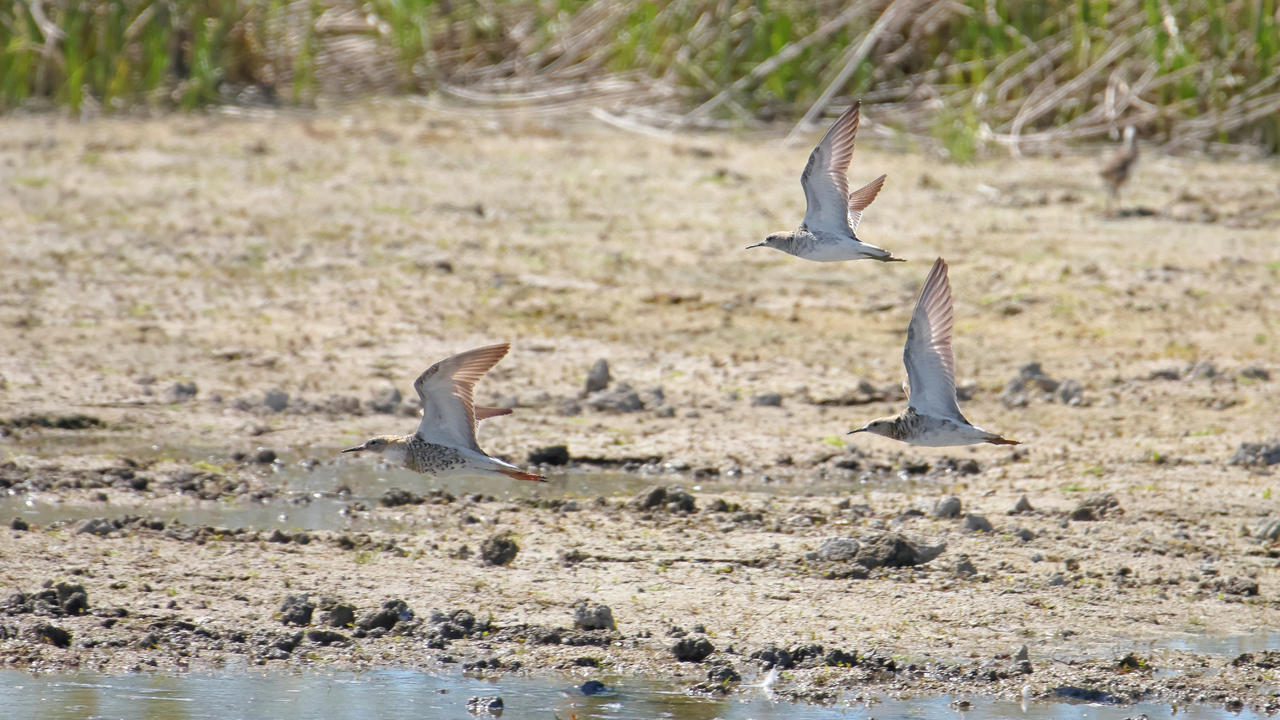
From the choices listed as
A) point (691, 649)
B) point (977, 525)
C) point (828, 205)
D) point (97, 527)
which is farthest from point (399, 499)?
point (977, 525)

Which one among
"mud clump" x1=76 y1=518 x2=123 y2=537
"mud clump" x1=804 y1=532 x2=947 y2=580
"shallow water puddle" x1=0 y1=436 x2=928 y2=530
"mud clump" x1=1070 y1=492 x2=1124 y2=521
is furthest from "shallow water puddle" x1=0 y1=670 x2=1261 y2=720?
"mud clump" x1=1070 y1=492 x2=1124 y2=521

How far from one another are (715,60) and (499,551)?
8090 mm

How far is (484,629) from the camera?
5691 millimetres

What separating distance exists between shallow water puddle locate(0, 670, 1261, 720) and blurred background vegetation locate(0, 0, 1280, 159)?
7808 mm

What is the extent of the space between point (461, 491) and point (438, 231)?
3.90m

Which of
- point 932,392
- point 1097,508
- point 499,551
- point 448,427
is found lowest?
point 499,551

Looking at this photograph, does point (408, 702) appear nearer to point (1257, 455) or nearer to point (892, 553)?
point (892, 553)

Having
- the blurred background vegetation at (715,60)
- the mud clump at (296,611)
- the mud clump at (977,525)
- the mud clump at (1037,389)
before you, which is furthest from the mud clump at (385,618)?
the blurred background vegetation at (715,60)

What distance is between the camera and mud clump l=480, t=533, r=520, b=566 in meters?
6.30

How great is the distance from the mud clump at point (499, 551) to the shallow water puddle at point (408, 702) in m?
0.94

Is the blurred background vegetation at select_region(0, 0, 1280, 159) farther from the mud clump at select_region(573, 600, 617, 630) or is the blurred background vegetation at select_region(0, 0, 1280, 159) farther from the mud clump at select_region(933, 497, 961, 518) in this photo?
the mud clump at select_region(573, 600, 617, 630)

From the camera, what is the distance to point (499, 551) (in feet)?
20.7

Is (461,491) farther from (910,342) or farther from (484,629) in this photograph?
(910,342)

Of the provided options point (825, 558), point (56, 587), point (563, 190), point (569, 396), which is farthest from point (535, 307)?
point (56, 587)
